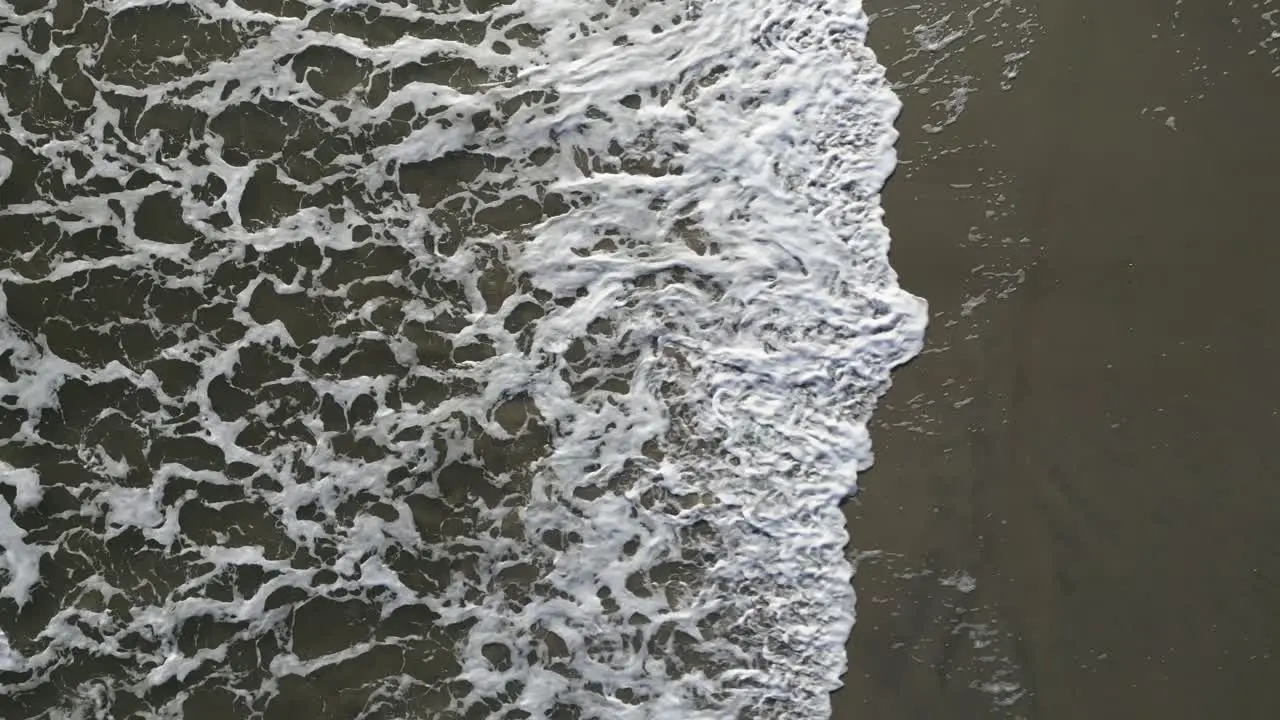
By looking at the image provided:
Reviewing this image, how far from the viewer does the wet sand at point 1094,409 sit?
173 cm

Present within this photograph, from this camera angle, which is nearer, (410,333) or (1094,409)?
(1094,409)

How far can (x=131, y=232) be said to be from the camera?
6.24 ft

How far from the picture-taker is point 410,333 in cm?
188

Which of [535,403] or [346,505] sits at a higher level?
[535,403]

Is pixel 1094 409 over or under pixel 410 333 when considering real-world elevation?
under

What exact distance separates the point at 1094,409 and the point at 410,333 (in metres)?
1.46

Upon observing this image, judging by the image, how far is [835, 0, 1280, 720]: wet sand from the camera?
1.73 m

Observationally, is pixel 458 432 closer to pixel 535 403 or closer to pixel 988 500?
pixel 535 403

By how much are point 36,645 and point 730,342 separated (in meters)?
1.67

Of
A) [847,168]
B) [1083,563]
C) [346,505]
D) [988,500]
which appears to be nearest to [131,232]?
[346,505]

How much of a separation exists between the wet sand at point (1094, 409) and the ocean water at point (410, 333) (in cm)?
22

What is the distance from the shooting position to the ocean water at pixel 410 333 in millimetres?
1813

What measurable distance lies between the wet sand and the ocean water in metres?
0.22

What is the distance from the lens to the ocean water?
1.81 meters
